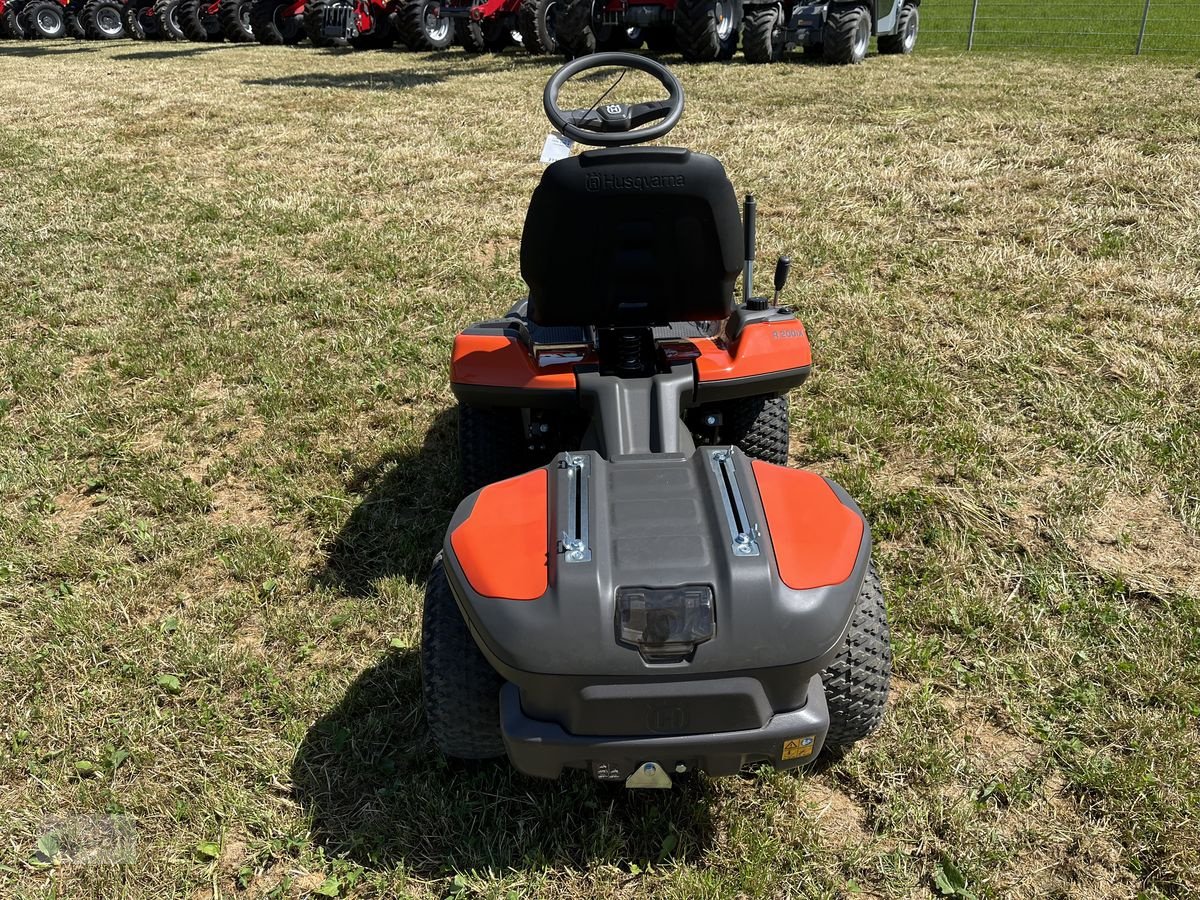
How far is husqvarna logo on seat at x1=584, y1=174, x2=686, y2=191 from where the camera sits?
224cm

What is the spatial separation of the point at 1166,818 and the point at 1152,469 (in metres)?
1.49

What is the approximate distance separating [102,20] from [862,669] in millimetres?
21743

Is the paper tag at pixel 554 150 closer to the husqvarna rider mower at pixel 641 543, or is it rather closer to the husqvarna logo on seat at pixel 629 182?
the husqvarna rider mower at pixel 641 543

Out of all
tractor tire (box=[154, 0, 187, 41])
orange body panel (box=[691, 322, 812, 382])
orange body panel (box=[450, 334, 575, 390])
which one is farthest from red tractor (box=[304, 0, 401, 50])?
orange body panel (box=[691, 322, 812, 382])

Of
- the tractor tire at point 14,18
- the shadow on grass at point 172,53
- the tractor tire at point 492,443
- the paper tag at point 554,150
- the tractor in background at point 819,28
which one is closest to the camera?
the paper tag at point 554,150

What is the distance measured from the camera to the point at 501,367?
2611mm

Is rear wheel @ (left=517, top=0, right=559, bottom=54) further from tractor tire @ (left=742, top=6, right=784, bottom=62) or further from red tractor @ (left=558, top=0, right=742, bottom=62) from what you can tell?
tractor tire @ (left=742, top=6, right=784, bottom=62)

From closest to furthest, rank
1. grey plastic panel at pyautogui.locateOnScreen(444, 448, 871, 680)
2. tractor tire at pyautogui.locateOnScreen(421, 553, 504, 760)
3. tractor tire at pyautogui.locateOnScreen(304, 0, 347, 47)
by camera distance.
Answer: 1. grey plastic panel at pyautogui.locateOnScreen(444, 448, 871, 680)
2. tractor tire at pyautogui.locateOnScreen(421, 553, 504, 760)
3. tractor tire at pyautogui.locateOnScreen(304, 0, 347, 47)

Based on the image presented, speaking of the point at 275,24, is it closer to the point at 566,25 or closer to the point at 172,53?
the point at 172,53

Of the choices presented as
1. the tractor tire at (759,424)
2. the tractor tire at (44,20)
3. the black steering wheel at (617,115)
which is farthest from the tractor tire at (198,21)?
the tractor tire at (759,424)

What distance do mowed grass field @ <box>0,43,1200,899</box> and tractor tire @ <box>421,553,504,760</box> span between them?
0.81 ft

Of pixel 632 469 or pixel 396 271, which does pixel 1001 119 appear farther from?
pixel 632 469

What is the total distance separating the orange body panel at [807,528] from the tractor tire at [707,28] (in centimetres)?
949

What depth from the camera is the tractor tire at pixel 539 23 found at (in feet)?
39.0
